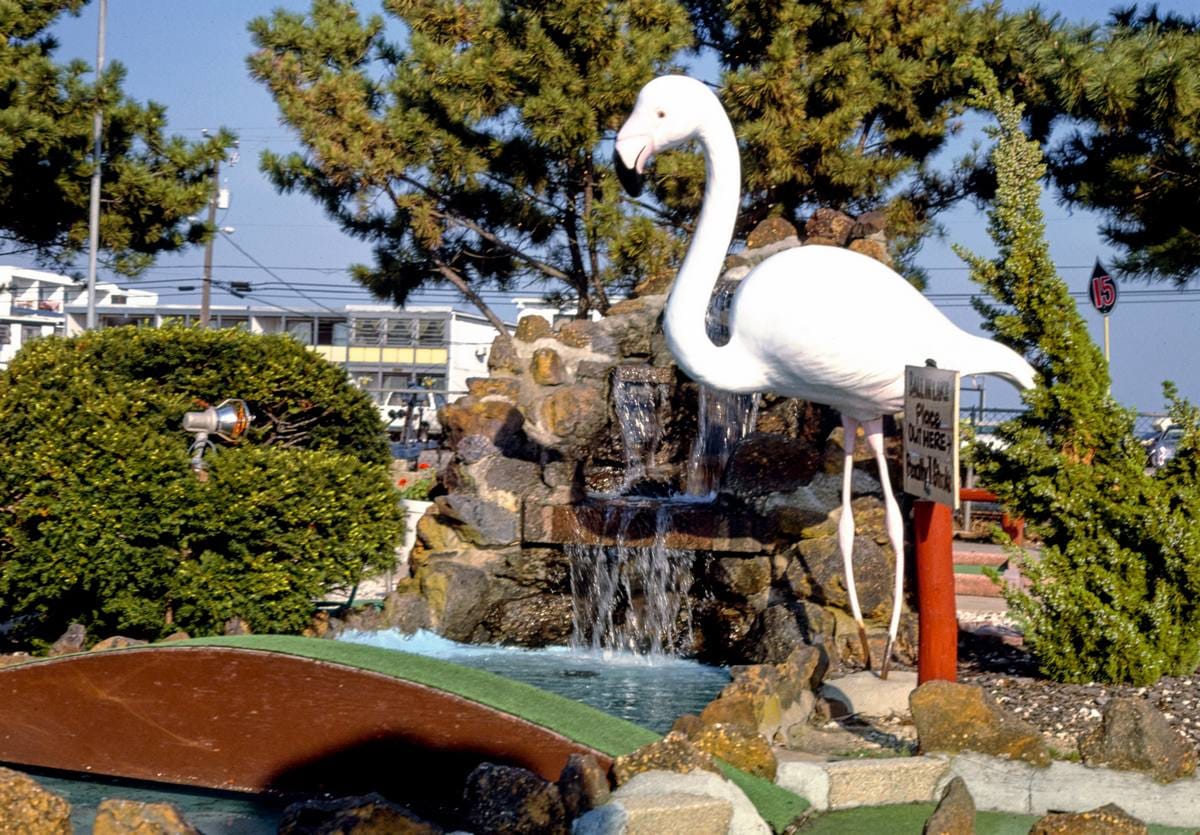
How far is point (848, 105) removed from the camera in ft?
52.3

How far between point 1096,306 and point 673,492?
527 cm

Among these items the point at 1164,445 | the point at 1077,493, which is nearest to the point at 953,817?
the point at 1077,493

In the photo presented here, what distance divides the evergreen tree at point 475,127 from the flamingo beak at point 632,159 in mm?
9539

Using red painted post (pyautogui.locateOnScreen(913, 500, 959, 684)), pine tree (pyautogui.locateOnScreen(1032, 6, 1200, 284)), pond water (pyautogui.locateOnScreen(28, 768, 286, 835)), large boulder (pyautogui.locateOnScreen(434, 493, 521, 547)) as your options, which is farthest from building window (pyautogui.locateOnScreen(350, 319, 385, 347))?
pond water (pyautogui.locateOnScreen(28, 768, 286, 835))

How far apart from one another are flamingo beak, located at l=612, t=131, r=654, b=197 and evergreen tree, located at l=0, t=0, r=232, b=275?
8790 millimetres

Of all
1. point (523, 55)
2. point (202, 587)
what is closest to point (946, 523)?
point (202, 587)

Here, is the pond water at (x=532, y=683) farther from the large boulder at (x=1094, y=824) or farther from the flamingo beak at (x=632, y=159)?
the flamingo beak at (x=632, y=159)

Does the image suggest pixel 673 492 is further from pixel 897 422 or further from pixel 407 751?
pixel 407 751

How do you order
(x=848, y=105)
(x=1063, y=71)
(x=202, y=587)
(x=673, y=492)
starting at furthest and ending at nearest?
1. (x=848, y=105)
2. (x=1063, y=71)
3. (x=673, y=492)
4. (x=202, y=587)

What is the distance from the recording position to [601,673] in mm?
9023

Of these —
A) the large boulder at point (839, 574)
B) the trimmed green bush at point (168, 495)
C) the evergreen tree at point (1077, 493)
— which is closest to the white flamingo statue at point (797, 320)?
the evergreen tree at point (1077, 493)

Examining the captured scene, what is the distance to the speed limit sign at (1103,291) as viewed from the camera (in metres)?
12.7

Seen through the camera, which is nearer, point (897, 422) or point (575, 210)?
point (897, 422)

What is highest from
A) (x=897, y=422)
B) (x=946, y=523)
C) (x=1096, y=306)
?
(x=1096, y=306)
